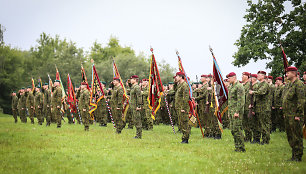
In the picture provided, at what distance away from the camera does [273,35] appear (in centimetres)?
2822

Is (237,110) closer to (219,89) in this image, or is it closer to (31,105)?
(219,89)

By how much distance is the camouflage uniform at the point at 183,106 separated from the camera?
430 inches

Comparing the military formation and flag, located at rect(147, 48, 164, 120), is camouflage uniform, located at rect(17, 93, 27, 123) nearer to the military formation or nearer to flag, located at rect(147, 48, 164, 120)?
the military formation

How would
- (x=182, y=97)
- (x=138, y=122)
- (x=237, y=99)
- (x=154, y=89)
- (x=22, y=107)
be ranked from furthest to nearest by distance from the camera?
(x=22, y=107)
(x=154, y=89)
(x=138, y=122)
(x=182, y=97)
(x=237, y=99)

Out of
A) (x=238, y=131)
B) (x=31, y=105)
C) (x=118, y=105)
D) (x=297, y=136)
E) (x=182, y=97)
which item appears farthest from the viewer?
(x=31, y=105)

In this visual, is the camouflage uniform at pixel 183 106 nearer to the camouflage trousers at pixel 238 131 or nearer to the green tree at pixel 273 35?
the camouflage trousers at pixel 238 131

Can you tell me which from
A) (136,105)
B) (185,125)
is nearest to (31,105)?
(136,105)

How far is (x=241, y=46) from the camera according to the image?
99.8 ft

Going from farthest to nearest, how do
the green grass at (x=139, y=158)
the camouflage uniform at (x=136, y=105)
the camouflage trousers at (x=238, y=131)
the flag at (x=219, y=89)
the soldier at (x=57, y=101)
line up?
the soldier at (x=57, y=101) → the camouflage uniform at (x=136, y=105) → the flag at (x=219, y=89) → the camouflage trousers at (x=238, y=131) → the green grass at (x=139, y=158)

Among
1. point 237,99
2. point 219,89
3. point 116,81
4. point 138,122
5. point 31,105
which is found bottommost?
point 138,122

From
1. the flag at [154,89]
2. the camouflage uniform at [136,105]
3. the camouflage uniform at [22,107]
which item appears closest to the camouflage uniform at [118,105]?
the camouflage uniform at [136,105]

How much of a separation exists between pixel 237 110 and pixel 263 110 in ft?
8.61

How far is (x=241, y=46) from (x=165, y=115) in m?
13.9

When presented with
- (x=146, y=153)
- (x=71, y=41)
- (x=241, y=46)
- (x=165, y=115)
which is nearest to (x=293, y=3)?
(x=241, y=46)
